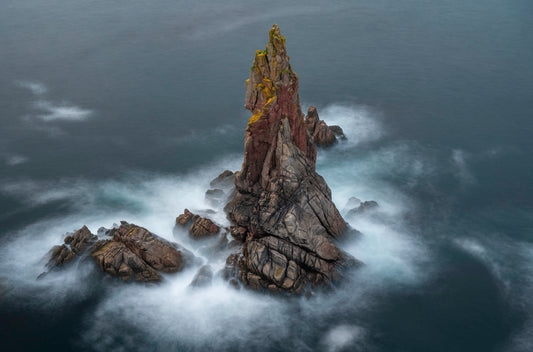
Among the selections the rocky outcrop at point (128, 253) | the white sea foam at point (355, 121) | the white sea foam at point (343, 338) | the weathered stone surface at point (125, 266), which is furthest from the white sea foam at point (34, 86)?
the white sea foam at point (343, 338)

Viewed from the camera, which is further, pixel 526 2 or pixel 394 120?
pixel 526 2

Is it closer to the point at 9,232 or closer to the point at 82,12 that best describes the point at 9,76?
the point at 82,12

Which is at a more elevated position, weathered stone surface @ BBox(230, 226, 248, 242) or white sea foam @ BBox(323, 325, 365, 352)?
weathered stone surface @ BBox(230, 226, 248, 242)

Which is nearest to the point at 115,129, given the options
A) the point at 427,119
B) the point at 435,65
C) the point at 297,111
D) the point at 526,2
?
the point at 297,111

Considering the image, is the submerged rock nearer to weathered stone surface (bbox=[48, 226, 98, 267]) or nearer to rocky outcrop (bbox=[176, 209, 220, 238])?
rocky outcrop (bbox=[176, 209, 220, 238])

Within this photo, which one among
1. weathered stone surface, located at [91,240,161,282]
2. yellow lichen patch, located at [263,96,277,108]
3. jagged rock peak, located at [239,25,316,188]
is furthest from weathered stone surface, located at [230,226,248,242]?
yellow lichen patch, located at [263,96,277,108]

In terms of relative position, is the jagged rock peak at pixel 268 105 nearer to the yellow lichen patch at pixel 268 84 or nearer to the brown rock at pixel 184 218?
the yellow lichen patch at pixel 268 84
